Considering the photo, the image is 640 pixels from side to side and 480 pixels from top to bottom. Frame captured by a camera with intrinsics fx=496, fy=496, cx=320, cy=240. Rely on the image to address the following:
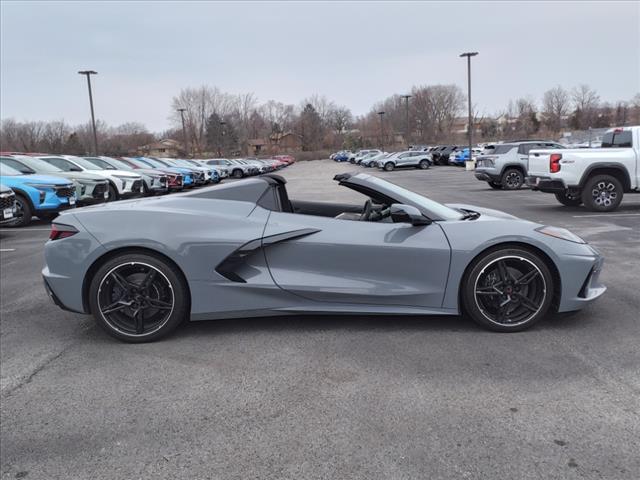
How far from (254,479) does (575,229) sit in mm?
7827

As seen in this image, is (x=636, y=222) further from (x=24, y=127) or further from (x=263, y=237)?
(x=24, y=127)

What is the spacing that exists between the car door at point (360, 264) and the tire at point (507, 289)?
242 millimetres

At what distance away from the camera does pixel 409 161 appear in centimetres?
4231

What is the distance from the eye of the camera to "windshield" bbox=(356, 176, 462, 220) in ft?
13.1

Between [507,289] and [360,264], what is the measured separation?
3.69 ft

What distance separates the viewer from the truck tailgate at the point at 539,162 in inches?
431

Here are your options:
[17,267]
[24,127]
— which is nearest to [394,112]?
[24,127]

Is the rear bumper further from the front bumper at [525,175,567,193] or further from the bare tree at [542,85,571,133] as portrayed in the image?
the bare tree at [542,85,571,133]

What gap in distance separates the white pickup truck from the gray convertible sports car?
24.7 feet

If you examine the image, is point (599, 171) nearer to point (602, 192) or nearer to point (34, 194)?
point (602, 192)

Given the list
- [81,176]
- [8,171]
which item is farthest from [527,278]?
[81,176]

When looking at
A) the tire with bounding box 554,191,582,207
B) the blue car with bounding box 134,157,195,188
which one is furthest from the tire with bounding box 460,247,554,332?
the blue car with bounding box 134,157,195,188

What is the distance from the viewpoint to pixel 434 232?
12.4 ft

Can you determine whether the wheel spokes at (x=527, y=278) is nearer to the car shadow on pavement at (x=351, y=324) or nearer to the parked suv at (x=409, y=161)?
the car shadow on pavement at (x=351, y=324)
